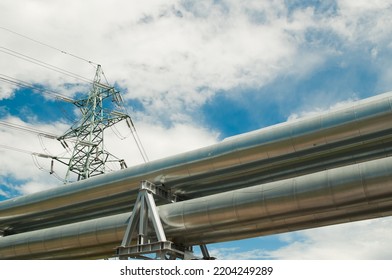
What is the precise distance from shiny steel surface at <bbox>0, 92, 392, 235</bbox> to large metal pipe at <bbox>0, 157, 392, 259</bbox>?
287 centimetres

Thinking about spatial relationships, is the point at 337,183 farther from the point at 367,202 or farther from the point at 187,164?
the point at 187,164

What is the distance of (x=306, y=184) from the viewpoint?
21922mm

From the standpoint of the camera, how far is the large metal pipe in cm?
2059

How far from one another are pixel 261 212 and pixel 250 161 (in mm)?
4344

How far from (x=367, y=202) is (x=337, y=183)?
182cm

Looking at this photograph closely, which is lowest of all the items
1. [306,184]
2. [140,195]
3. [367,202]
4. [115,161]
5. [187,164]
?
[367,202]

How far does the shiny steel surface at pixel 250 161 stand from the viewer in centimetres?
2345

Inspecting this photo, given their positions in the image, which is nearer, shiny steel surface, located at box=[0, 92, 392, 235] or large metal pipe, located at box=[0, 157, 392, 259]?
large metal pipe, located at box=[0, 157, 392, 259]

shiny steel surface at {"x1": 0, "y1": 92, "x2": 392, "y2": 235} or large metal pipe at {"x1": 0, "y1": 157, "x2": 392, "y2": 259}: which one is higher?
shiny steel surface at {"x1": 0, "y1": 92, "x2": 392, "y2": 235}

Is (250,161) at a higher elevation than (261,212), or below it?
higher

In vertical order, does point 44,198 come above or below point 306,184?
above

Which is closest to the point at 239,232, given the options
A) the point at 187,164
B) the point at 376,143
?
the point at 187,164

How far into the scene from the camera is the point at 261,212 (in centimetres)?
2319

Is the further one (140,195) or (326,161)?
(140,195)
